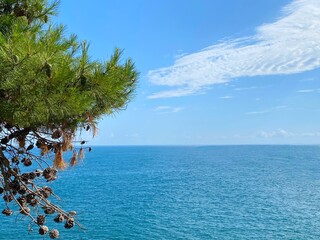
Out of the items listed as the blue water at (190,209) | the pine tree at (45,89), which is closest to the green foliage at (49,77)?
the pine tree at (45,89)

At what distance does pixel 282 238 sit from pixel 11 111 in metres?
22.4

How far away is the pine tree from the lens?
345 cm

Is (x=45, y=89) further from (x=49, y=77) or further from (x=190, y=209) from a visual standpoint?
(x=190, y=209)

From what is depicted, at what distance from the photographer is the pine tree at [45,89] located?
3449mm

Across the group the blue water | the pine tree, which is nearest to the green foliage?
the pine tree

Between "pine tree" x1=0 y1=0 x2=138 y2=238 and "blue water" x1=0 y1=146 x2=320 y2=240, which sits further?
"blue water" x1=0 y1=146 x2=320 y2=240

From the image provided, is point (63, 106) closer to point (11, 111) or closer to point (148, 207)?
point (11, 111)

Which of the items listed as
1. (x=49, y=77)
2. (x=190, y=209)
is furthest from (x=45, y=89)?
(x=190, y=209)

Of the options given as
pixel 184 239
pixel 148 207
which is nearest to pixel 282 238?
pixel 184 239

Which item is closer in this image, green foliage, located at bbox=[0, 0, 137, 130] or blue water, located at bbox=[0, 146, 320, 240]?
green foliage, located at bbox=[0, 0, 137, 130]

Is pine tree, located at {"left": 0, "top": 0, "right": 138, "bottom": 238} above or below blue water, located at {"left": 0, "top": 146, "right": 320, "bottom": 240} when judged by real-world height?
above

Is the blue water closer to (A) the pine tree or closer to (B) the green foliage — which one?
(A) the pine tree

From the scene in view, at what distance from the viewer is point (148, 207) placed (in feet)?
106

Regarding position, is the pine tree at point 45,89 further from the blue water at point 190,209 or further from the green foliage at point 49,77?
the blue water at point 190,209
